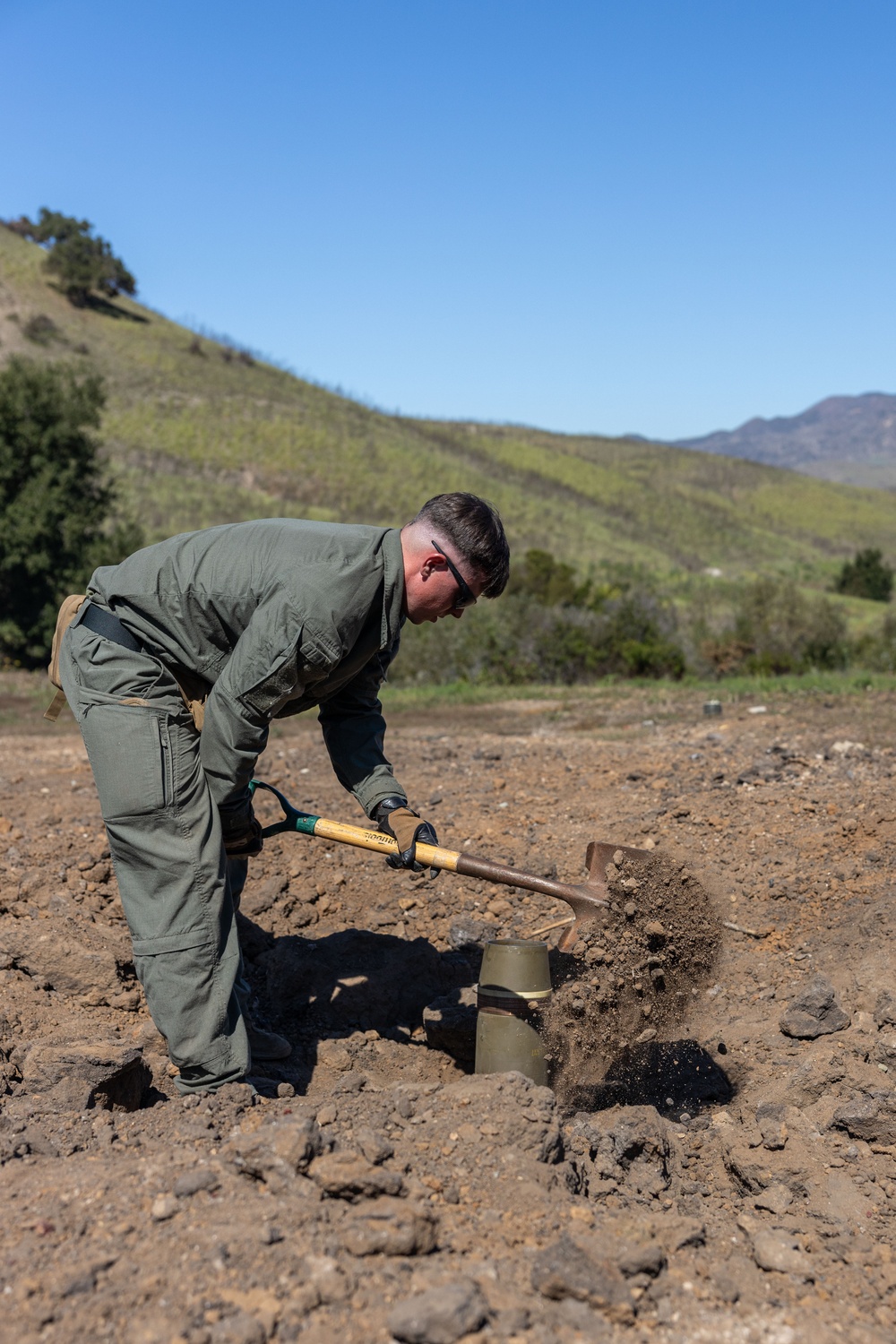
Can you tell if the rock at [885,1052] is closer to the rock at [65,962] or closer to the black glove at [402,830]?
the black glove at [402,830]

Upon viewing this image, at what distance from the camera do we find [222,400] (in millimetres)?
46844

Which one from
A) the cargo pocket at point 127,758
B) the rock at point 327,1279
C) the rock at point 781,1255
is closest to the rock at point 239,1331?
the rock at point 327,1279

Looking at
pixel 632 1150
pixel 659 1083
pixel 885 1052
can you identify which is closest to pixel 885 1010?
pixel 885 1052

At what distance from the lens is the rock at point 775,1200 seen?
8.96 feet

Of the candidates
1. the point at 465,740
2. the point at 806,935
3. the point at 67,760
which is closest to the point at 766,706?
the point at 465,740

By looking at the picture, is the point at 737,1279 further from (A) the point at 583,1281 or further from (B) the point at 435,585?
(B) the point at 435,585

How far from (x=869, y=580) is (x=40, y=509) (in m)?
21.3

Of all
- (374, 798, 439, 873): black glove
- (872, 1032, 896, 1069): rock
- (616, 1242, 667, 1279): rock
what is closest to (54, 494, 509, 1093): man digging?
(374, 798, 439, 873): black glove

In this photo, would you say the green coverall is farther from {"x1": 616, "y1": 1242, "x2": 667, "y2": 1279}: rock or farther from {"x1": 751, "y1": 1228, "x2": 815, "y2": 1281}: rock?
{"x1": 751, "y1": 1228, "x2": 815, "y2": 1281}: rock

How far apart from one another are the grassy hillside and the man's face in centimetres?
2562

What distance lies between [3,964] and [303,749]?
4173 mm

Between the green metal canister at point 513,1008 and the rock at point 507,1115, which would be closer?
the rock at point 507,1115

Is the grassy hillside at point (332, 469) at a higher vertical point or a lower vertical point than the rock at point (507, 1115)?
higher

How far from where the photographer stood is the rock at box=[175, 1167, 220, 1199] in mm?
2242
